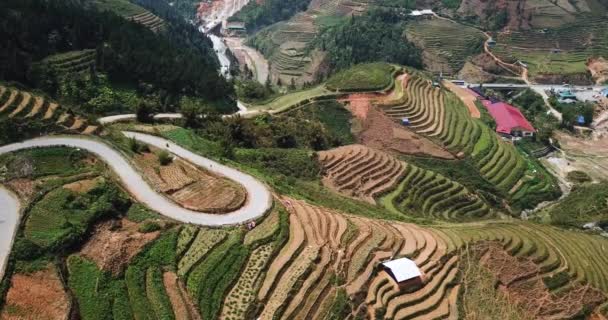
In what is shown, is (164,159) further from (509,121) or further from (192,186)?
(509,121)

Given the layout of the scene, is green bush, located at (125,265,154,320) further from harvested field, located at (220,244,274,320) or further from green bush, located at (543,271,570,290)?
green bush, located at (543,271,570,290)

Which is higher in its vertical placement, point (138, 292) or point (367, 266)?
point (138, 292)

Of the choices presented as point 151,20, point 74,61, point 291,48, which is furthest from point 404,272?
point 291,48

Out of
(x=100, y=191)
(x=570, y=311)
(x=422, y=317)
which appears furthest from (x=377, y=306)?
(x=100, y=191)

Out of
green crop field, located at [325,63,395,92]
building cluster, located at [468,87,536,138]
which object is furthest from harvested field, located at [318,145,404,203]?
building cluster, located at [468,87,536,138]

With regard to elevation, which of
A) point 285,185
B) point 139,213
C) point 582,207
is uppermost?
point 139,213

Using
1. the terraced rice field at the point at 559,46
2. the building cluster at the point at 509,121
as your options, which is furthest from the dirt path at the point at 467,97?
the terraced rice field at the point at 559,46
